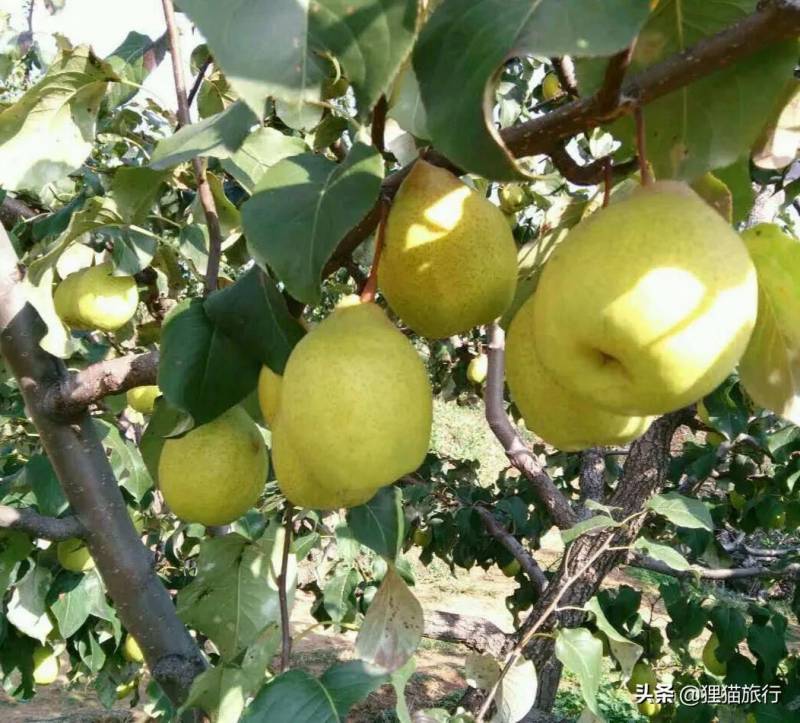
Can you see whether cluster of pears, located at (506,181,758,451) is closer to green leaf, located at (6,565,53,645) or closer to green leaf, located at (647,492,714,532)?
green leaf, located at (647,492,714,532)

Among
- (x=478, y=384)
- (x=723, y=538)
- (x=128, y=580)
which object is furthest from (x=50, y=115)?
(x=723, y=538)

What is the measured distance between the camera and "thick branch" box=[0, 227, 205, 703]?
123cm

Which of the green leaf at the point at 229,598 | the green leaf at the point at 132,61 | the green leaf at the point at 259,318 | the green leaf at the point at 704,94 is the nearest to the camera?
the green leaf at the point at 704,94

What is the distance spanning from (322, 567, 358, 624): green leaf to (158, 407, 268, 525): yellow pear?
5.32 ft

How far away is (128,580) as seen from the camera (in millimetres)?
1297

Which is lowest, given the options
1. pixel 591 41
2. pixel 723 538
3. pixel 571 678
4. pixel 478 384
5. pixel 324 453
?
pixel 571 678

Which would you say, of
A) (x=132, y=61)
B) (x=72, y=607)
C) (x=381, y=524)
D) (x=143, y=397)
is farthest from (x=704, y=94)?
(x=72, y=607)

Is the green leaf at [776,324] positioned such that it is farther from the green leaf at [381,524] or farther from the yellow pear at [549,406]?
the green leaf at [381,524]

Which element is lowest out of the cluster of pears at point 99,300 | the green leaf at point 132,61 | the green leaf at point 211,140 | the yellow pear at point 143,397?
the yellow pear at point 143,397

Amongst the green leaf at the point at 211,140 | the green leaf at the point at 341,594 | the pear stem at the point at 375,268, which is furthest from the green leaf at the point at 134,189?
the green leaf at the point at 341,594

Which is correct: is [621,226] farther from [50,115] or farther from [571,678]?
[571,678]

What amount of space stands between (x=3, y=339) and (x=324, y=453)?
86 centimetres

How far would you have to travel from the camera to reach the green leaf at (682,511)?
1.81 metres

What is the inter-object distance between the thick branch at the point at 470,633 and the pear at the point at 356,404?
228cm
